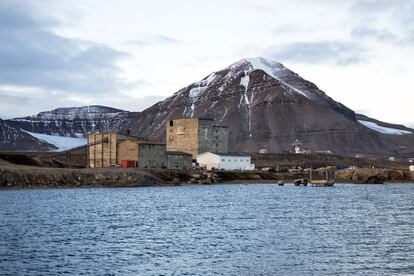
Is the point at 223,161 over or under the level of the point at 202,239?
over

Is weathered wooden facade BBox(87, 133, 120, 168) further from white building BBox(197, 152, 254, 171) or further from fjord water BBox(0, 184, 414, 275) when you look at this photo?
fjord water BBox(0, 184, 414, 275)

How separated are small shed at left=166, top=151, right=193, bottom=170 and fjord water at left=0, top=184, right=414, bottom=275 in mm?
64606

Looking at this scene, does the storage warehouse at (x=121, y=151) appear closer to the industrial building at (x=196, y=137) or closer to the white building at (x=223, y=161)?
the white building at (x=223, y=161)

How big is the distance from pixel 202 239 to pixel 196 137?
12301 centimetres

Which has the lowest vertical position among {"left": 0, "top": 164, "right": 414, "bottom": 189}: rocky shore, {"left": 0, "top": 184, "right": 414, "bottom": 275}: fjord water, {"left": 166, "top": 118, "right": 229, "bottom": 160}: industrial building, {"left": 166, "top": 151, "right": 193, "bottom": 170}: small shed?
{"left": 0, "top": 184, "right": 414, "bottom": 275}: fjord water

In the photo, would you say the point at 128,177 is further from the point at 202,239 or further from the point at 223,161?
the point at 202,239

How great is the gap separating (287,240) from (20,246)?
18326 mm

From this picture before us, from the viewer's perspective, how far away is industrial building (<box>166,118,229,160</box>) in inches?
6511

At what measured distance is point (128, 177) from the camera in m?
111

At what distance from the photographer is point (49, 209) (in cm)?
6312

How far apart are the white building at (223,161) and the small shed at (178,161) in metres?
6.00

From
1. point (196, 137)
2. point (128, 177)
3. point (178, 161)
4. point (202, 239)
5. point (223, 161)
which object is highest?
point (196, 137)

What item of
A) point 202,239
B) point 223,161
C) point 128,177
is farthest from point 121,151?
point 202,239

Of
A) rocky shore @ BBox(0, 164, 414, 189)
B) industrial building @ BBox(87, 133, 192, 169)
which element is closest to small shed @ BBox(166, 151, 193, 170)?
industrial building @ BBox(87, 133, 192, 169)
